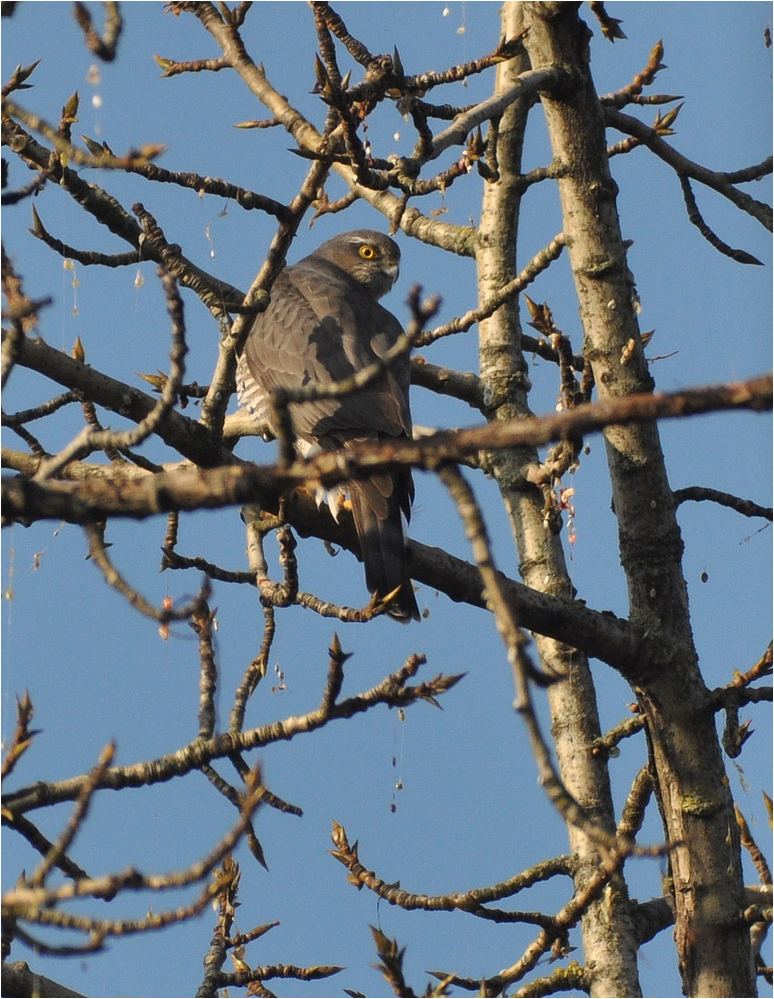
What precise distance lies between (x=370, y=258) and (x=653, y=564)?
3770 millimetres

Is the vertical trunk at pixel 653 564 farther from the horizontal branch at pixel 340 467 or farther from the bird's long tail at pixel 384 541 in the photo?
the horizontal branch at pixel 340 467

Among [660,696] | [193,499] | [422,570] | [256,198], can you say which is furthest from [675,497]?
[193,499]

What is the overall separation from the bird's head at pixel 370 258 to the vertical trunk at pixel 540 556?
1598 millimetres

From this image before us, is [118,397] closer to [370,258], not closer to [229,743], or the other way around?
[229,743]

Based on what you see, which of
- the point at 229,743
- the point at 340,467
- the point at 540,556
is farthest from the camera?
the point at 540,556

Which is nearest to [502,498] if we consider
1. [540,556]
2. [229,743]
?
[540,556]

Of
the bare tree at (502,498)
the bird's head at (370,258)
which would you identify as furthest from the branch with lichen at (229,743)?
the bird's head at (370,258)

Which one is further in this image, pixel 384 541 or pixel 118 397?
pixel 384 541

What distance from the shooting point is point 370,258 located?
283 inches

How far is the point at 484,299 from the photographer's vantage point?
544 centimetres

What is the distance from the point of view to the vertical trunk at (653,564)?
3.75 metres

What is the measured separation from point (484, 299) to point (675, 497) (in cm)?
171

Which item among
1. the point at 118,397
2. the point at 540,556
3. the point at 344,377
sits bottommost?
the point at 118,397

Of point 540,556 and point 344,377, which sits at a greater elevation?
point 344,377
